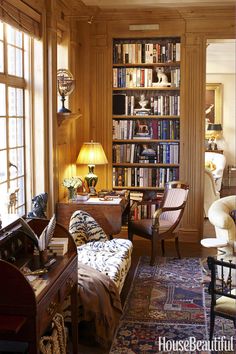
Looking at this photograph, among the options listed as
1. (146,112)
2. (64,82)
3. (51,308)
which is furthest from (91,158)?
(51,308)

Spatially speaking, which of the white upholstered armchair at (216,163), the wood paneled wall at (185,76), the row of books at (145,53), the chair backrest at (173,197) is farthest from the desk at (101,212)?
the white upholstered armchair at (216,163)

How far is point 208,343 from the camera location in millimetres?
4039

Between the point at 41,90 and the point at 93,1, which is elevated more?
the point at 93,1

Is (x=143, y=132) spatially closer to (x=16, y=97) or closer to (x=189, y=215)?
(x=189, y=215)

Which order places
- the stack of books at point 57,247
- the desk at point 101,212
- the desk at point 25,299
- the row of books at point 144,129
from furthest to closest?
the row of books at point 144,129
the desk at point 101,212
the stack of books at point 57,247
the desk at point 25,299

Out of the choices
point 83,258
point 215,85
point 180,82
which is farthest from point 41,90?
point 215,85

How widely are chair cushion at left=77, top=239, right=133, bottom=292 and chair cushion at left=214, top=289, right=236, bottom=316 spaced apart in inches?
34.3

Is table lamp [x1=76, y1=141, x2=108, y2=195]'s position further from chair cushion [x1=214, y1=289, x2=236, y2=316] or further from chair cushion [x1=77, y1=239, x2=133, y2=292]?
chair cushion [x1=214, y1=289, x2=236, y2=316]

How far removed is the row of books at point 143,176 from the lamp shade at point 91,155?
0.71m

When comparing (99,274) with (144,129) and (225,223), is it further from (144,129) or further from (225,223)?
(144,129)

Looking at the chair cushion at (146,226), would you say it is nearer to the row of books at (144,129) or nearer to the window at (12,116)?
the row of books at (144,129)

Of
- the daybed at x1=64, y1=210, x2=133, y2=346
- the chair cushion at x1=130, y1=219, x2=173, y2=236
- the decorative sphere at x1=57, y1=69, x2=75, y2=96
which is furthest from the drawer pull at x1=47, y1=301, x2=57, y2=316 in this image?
the decorative sphere at x1=57, y1=69, x2=75, y2=96

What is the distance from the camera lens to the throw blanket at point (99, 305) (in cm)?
396

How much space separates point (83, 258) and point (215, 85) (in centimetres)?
908
